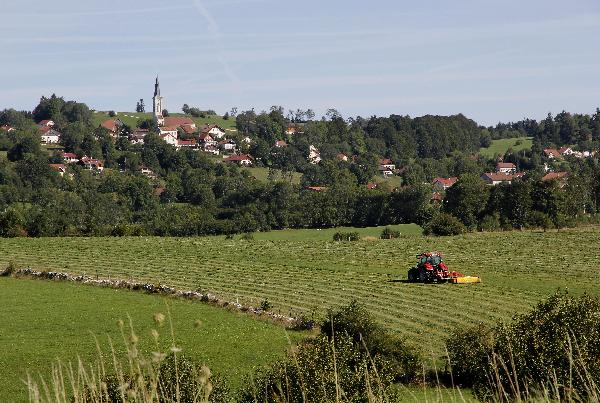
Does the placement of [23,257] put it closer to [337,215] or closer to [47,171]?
[337,215]

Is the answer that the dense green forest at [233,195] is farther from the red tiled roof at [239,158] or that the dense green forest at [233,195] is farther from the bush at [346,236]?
the bush at [346,236]

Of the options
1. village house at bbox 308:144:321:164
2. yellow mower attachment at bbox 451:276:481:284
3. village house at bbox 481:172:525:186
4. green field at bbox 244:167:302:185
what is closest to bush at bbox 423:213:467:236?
yellow mower attachment at bbox 451:276:481:284

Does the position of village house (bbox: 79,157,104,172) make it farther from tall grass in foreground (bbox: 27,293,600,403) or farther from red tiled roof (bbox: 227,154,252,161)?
tall grass in foreground (bbox: 27,293,600,403)

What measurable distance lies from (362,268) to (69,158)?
405ft

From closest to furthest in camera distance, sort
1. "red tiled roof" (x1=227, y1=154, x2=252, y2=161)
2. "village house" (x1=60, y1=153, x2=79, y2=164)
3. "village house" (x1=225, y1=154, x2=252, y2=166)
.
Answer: "village house" (x1=60, y1=153, x2=79, y2=164) < "village house" (x1=225, y1=154, x2=252, y2=166) < "red tiled roof" (x1=227, y1=154, x2=252, y2=161)

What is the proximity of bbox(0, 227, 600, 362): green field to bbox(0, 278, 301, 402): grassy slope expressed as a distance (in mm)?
2921

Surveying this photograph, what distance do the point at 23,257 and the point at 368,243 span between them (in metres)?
28.8

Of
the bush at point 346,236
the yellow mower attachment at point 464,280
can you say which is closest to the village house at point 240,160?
the bush at point 346,236

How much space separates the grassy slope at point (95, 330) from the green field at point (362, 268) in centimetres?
292

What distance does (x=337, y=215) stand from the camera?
11094 cm

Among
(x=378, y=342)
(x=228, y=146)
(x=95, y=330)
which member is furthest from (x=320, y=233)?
(x=228, y=146)

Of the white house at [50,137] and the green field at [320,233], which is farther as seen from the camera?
the white house at [50,137]

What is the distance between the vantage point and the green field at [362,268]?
41250mm

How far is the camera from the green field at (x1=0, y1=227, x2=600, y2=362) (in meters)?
41.2
